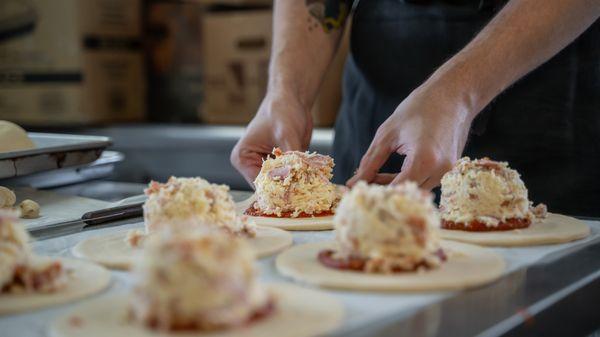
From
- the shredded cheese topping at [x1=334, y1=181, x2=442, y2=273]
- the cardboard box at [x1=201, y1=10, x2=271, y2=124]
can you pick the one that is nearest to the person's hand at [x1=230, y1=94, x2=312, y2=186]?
the shredded cheese topping at [x1=334, y1=181, x2=442, y2=273]

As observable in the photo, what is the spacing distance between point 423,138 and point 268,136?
24.2 inches

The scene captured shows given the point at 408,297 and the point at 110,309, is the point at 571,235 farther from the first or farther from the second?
the point at 110,309

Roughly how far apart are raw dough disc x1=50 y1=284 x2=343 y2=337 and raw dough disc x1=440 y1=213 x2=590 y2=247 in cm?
52

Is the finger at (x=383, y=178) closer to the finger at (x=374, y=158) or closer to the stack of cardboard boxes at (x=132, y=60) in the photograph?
the finger at (x=374, y=158)

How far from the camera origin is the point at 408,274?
49.1 inches

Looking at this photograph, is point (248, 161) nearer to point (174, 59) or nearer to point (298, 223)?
point (298, 223)

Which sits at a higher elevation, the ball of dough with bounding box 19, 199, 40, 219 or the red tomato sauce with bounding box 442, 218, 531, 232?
Answer: the red tomato sauce with bounding box 442, 218, 531, 232

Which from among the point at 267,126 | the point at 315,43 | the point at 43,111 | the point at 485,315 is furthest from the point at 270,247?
the point at 43,111

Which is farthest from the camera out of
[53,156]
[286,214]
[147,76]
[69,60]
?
[147,76]

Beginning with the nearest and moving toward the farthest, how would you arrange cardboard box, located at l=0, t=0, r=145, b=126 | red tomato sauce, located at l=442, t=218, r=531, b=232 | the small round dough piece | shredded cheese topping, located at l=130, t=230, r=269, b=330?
shredded cheese topping, located at l=130, t=230, r=269, b=330 < red tomato sauce, located at l=442, t=218, r=531, b=232 < the small round dough piece < cardboard box, located at l=0, t=0, r=145, b=126

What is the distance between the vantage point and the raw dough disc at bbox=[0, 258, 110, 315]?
112cm

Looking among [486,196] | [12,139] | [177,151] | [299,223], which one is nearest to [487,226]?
[486,196]

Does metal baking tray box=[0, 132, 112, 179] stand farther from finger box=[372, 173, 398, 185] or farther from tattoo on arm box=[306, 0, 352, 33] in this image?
finger box=[372, 173, 398, 185]

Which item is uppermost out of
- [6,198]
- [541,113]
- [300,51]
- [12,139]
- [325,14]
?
[325,14]
